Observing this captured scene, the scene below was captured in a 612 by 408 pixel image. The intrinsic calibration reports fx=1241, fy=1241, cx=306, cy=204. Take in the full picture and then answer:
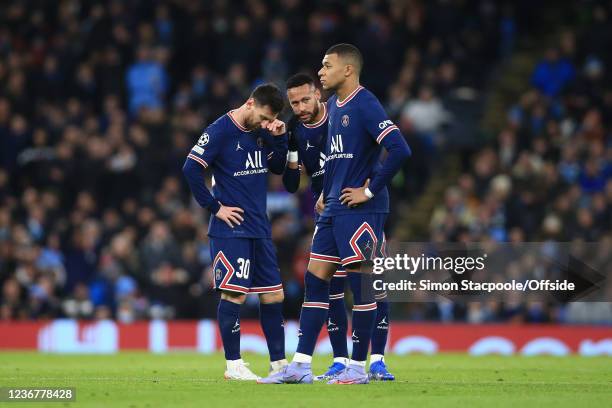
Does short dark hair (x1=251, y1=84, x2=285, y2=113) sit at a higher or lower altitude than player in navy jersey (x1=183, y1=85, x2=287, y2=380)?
higher

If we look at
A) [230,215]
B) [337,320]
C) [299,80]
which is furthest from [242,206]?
[337,320]

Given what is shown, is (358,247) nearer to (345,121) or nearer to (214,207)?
(345,121)

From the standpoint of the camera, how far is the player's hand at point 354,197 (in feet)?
36.2

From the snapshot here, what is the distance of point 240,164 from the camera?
11922 millimetres

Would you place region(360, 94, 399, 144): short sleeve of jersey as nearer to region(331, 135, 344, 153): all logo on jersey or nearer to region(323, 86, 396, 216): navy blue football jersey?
region(323, 86, 396, 216): navy blue football jersey

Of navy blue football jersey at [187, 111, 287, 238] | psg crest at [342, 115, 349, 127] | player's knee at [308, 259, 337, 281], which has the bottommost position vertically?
player's knee at [308, 259, 337, 281]

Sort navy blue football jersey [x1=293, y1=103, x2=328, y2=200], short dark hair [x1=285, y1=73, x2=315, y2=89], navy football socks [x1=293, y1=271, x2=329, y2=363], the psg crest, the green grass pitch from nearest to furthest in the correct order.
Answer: the green grass pitch < navy football socks [x1=293, y1=271, x2=329, y2=363] < the psg crest < short dark hair [x1=285, y1=73, x2=315, y2=89] < navy blue football jersey [x1=293, y1=103, x2=328, y2=200]

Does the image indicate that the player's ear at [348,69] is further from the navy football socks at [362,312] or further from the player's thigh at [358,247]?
the navy football socks at [362,312]

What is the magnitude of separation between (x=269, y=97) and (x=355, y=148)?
1043 millimetres

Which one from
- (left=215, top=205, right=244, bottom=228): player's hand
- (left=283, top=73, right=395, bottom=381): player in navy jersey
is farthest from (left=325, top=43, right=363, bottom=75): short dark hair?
(left=215, top=205, right=244, bottom=228): player's hand

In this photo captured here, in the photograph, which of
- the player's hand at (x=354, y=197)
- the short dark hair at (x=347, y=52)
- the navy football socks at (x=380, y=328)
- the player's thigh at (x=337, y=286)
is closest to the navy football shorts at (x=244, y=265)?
the player's thigh at (x=337, y=286)

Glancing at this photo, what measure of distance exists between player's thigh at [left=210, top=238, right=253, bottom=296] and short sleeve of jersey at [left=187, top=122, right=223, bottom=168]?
2.55 feet

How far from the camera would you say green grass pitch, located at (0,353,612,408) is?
9695 mm

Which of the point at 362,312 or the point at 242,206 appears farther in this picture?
the point at 242,206
